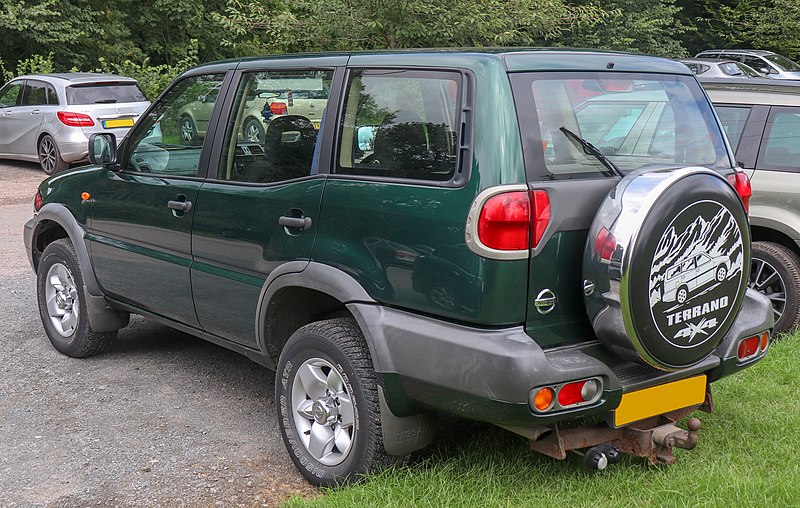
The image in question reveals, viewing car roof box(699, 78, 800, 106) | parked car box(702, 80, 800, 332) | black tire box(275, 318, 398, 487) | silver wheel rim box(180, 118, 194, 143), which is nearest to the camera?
black tire box(275, 318, 398, 487)

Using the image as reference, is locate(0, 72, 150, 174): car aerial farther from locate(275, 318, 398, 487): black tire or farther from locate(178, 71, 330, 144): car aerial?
locate(275, 318, 398, 487): black tire

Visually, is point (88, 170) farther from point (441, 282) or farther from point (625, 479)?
point (625, 479)

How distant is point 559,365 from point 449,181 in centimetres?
79

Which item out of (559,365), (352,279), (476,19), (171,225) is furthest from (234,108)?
(476,19)

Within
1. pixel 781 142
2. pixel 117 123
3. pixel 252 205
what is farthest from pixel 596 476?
pixel 117 123

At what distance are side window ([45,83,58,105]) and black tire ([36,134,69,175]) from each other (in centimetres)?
56

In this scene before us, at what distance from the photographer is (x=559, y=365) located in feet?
10.8

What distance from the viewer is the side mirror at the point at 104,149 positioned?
5.17 m

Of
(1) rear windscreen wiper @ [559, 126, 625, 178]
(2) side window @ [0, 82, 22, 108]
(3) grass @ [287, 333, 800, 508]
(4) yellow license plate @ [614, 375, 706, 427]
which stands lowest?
(2) side window @ [0, 82, 22, 108]

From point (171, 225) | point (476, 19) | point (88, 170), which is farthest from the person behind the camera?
point (476, 19)

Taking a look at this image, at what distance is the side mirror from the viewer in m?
5.17

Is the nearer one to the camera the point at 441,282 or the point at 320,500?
the point at 441,282

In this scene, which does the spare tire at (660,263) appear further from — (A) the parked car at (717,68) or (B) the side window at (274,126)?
(A) the parked car at (717,68)

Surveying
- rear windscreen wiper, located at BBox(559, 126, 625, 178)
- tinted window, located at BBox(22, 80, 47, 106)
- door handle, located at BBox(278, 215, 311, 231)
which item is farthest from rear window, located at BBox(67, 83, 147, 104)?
rear windscreen wiper, located at BBox(559, 126, 625, 178)
